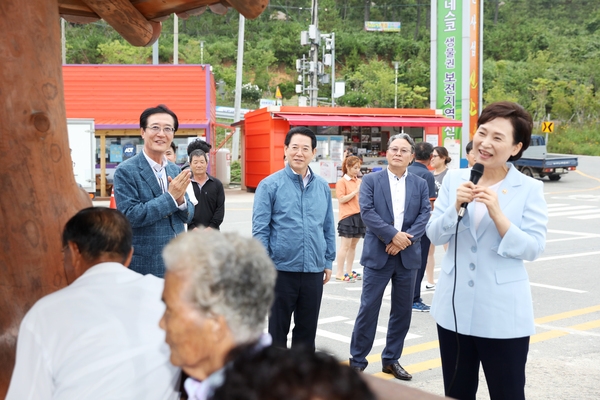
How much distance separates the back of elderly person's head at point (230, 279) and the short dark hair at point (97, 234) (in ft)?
2.56

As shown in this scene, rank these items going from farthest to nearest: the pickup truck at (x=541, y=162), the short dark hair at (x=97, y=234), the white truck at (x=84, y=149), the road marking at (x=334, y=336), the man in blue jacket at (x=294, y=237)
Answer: the pickup truck at (x=541, y=162) < the white truck at (x=84, y=149) < the road marking at (x=334, y=336) < the man in blue jacket at (x=294, y=237) < the short dark hair at (x=97, y=234)

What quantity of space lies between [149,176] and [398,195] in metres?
2.33

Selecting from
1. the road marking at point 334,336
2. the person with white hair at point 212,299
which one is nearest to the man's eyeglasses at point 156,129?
the person with white hair at point 212,299

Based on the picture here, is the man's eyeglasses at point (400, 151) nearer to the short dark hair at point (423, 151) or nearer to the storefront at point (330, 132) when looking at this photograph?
the short dark hair at point (423, 151)

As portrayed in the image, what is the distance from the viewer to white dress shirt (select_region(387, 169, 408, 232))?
5.39 meters

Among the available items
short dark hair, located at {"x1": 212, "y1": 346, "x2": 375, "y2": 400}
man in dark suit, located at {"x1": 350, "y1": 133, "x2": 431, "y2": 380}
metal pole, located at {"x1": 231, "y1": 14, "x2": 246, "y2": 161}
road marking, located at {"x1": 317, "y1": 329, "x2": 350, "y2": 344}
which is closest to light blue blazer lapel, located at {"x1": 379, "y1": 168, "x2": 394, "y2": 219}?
man in dark suit, located at {"x1": 350, "y1": 133, "x2": 431, "y2": 380}

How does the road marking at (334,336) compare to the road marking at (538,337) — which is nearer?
the road marking at (538,337)

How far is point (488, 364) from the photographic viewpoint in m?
3.06

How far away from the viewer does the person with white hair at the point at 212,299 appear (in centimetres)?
152

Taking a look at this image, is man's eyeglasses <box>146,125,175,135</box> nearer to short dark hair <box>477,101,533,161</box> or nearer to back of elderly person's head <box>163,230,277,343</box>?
short dark hair <box>477,101,533,161</box>

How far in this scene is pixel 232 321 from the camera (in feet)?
4.99

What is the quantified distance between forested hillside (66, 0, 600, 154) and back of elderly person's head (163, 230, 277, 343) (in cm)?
5199

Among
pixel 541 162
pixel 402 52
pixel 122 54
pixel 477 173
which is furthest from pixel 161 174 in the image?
pixel 402 52

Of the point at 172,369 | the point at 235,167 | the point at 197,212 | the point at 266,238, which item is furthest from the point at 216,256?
the point at 235,167
